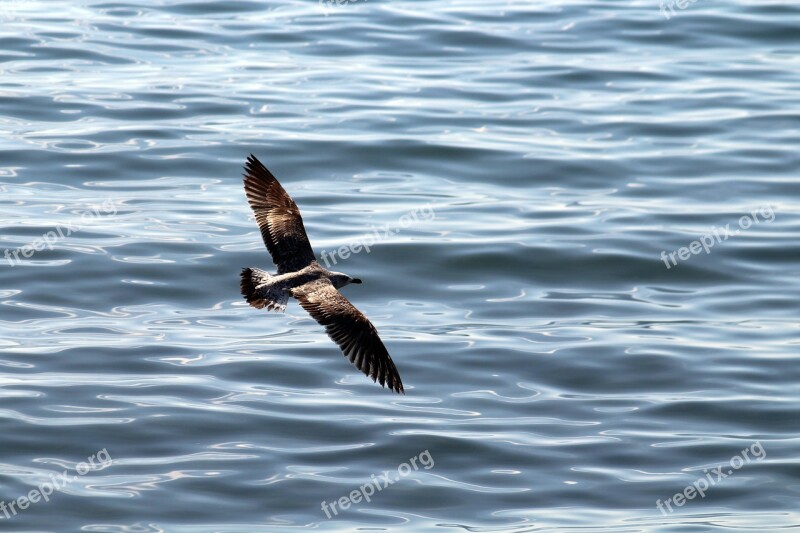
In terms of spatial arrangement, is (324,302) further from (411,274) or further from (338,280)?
(411,274)

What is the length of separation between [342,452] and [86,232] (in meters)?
4.32

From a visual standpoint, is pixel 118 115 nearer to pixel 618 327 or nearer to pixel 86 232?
pixel 86 232

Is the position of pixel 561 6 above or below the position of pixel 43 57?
above

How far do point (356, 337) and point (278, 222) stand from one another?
1.47m

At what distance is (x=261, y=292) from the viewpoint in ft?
26.4

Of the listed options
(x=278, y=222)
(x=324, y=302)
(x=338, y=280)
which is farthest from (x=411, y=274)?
(x=324, y=302)

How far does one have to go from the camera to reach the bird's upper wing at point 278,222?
29.2ft

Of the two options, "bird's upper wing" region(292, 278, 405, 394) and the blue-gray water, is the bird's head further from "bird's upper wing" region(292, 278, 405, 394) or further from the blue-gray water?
A: the blue-gray water

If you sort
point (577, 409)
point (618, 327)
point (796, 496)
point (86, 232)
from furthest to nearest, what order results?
point (86, 232)
point (618, 327)
point (577, 409)
point (796, 496)

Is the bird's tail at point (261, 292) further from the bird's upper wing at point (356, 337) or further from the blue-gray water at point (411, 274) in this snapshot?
the blue-gray water at point (411, 274)

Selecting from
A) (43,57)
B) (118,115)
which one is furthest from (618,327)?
(43,57)

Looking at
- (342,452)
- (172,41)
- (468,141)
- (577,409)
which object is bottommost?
(342,452)

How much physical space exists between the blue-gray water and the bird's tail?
1246 millimetres

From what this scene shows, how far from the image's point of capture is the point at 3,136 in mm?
14523
